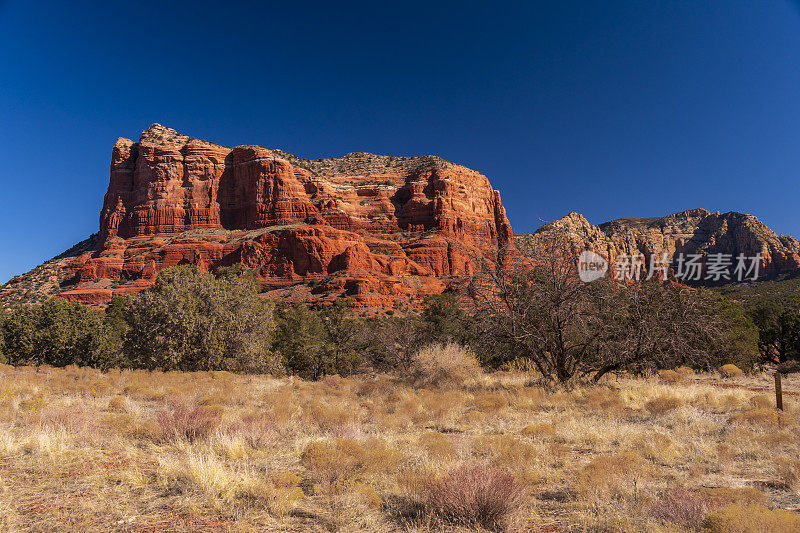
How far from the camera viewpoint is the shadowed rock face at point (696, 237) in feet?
383

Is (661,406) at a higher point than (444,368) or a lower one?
higher

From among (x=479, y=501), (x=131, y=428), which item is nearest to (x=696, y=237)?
(x=479, y=501)

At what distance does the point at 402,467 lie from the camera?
20.1ft

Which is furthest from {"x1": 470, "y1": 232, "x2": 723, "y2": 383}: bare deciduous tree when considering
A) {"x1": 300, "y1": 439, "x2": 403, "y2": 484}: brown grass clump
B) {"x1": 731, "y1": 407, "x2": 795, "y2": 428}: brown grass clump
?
{"x1": 300, "y1": 439, "x2": 403, "y2": 484}: brown grass clump

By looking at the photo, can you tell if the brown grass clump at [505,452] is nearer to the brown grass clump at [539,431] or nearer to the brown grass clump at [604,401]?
the brown grass clump at [539,431]

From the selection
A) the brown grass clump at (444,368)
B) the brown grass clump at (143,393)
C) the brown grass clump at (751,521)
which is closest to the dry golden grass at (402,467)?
the brown grass clump at (751,521)

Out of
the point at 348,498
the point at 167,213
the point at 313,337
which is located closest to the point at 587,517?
the point at 348,498

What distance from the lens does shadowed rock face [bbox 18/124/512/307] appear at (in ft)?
254

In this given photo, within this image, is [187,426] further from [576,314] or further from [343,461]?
[576,314]

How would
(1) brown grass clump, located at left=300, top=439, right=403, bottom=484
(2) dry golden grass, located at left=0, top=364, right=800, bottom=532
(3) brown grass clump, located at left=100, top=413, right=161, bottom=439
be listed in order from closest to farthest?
(2) dry golden grass, located at left=0, top=364, right=800, bottom=532
(1) brown grass clump, located at left=300, top=439, right=403, bottom=484
(3) brown grass clump, located at left=100, top=413, right=161, bottom=439

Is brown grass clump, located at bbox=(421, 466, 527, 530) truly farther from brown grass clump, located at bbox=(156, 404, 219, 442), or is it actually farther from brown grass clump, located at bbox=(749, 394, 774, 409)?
brown grass clump, located at bbox=(749, 394, 774, 409)

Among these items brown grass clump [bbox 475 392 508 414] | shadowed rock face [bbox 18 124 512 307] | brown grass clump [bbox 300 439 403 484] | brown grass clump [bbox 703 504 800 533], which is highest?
shadowed rock face [bbox 18 124 512 307]

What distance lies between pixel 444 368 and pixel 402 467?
11695mm

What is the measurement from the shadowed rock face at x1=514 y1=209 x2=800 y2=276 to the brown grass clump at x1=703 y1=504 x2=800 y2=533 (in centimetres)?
11196
